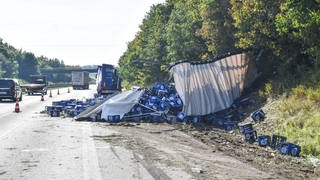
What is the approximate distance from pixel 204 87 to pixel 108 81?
77.5 feet

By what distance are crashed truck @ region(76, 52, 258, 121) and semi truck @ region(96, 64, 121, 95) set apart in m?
21.1

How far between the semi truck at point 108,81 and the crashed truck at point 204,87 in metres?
21.1

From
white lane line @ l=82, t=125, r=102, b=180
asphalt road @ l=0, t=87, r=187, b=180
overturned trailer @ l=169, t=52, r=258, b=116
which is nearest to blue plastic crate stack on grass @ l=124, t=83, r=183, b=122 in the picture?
overturned trailer @ l=169, t=52, r=258, b=116

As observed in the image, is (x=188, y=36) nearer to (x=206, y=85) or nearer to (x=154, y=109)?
(x=206, y=85)

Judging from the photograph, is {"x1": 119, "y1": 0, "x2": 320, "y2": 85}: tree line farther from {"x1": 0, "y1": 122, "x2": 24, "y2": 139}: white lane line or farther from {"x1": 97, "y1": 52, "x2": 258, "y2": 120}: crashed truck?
{"x1": 0, "y1": 122, "x2": 24, "y2": 139}: white lane line

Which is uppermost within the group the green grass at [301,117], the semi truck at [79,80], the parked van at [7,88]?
the semi truck at [79,80]

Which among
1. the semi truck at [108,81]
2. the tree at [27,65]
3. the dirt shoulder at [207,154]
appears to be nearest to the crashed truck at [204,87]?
the dirt shoulder at [207,154]

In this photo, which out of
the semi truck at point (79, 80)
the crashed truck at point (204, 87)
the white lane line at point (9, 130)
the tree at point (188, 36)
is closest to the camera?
the white lane line at point (9, 130)

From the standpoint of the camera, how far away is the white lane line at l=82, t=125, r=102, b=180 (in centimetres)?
782

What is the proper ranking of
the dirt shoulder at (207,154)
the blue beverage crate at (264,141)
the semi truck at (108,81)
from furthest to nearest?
the semi truck at (108,81)
the blue beverage crate at (264,141)
the dirt shoulder at (207,154)

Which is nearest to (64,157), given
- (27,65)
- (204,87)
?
(204,87)

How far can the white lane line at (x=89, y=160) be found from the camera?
7820 mm

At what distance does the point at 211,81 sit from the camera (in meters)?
19.7

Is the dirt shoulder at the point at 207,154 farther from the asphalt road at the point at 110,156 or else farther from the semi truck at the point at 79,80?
the semi truck at the point at 79,80
